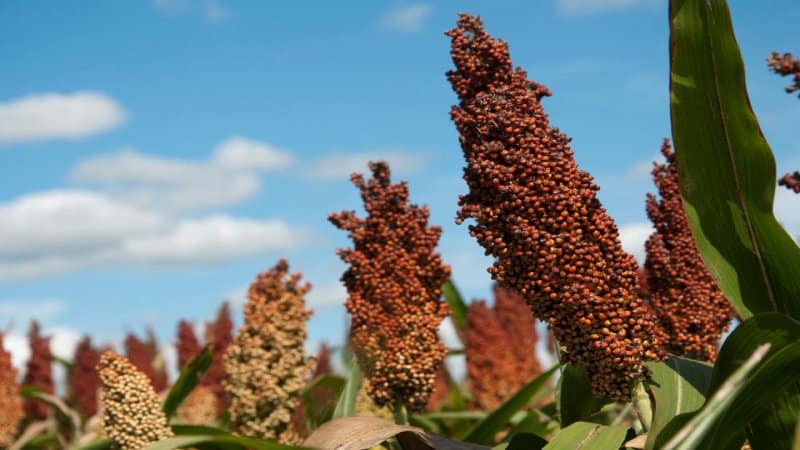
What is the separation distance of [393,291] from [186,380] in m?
1.49

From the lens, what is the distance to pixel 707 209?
2.64 metres

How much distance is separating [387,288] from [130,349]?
1156 cm

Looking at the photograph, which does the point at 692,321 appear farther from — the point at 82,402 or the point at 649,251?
the point at 82,402

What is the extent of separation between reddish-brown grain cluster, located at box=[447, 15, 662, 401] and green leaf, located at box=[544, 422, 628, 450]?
0.54 ft

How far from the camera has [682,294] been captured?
3869 mm

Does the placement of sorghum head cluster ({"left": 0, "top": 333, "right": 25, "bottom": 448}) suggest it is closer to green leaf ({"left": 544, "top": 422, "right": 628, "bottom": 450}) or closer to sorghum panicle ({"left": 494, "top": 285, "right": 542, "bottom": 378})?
sorghum panicle ({"left": 494, "top": 285, "right": 542, "bottom": 378})

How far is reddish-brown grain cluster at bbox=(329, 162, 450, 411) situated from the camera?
402 centimetres

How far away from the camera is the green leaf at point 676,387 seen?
104 inches

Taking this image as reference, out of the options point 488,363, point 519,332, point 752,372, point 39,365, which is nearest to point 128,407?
point 752,372

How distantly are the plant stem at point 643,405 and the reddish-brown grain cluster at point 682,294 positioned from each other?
90cm

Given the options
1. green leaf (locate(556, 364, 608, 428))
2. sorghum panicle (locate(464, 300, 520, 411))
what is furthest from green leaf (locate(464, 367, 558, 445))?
sorghum panicle (locate(464, 300, 520, 411))

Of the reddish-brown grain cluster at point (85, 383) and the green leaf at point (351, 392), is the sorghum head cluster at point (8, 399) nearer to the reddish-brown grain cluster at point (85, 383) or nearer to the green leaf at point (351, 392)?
the reddish-brown grain cluster at point (85, 383)

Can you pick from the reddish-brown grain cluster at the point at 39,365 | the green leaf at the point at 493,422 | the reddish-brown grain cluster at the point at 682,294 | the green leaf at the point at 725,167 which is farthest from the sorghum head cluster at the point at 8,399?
the green leaf at the point at 725,167

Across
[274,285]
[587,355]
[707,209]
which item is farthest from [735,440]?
[274,285]
